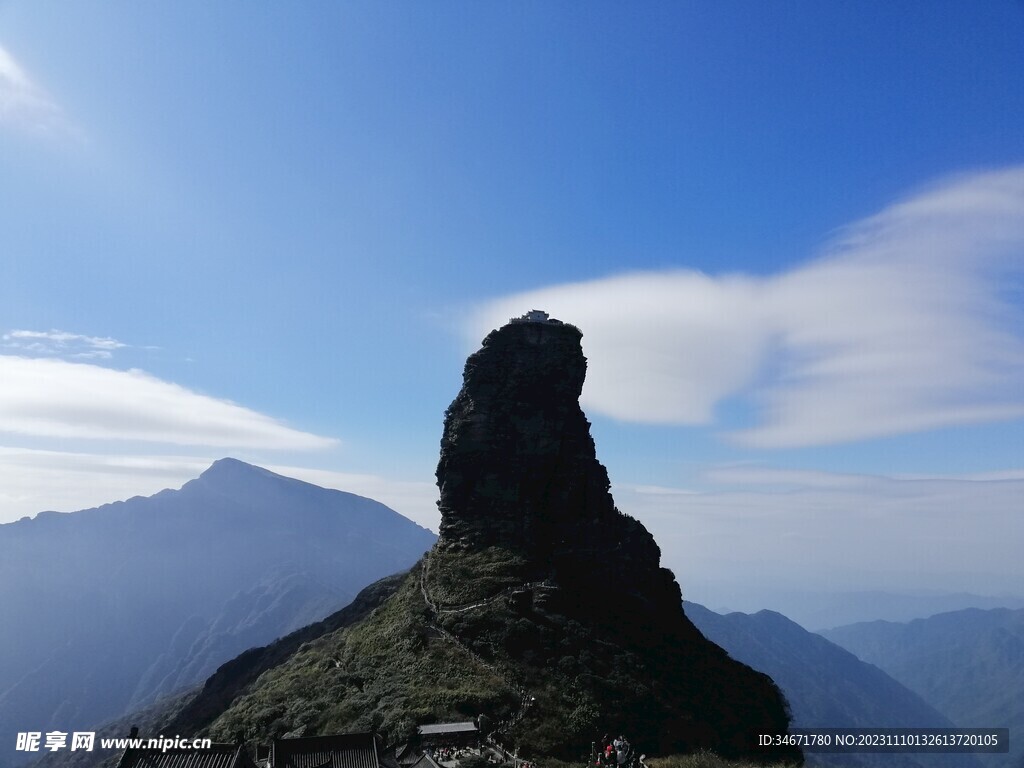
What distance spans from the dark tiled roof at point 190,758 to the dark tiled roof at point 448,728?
666 inches

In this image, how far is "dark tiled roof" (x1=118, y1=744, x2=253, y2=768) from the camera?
35469 millimetres

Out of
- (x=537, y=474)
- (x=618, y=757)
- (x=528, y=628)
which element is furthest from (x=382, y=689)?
(x=537, y=474)

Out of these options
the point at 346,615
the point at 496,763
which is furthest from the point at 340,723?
the point at 346,615

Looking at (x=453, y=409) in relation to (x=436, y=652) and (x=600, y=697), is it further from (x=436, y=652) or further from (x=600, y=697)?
(x=600, y=697)

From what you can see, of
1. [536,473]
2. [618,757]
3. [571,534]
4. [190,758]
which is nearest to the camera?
[618,757]

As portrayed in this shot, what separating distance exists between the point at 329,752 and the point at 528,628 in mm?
27151

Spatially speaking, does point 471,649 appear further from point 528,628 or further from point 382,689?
point 382,689

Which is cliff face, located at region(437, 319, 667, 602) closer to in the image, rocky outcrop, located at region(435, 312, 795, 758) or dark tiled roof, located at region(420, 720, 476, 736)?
rocky outcrop, located at region(435, 312, 795, 758)

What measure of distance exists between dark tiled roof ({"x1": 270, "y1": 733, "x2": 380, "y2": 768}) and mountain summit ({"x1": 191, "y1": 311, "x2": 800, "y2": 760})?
9.58 metres

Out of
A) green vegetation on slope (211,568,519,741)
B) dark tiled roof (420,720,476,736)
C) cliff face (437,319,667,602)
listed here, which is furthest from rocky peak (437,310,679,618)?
dark tiled roof (420,720,476,736)

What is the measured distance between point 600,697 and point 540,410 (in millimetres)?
37800

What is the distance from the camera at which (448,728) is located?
166 feet

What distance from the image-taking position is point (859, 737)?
42.2 m

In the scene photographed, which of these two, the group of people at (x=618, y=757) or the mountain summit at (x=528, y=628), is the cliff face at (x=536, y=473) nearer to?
the mountain summit at (x=528, y=628)
